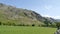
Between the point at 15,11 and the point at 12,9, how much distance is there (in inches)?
234

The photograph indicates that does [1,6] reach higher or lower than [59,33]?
higher

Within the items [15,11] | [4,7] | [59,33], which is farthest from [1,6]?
[59,33]

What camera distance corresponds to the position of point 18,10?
605 feet

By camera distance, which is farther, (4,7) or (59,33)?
(4,7)

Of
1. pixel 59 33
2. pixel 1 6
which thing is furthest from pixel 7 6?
pixel 59 33

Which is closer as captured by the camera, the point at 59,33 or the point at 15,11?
the point at 59,33

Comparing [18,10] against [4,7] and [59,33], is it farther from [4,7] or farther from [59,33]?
[59,33]

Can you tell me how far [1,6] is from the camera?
183125 mm

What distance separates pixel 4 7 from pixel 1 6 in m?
6.34

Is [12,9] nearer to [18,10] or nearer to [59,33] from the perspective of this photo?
[18,10]

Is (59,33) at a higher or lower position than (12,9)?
lower

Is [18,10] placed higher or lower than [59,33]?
higher

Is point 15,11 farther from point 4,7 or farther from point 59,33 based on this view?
point 59,33

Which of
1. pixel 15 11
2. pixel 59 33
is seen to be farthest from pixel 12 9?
pixel 59 33
